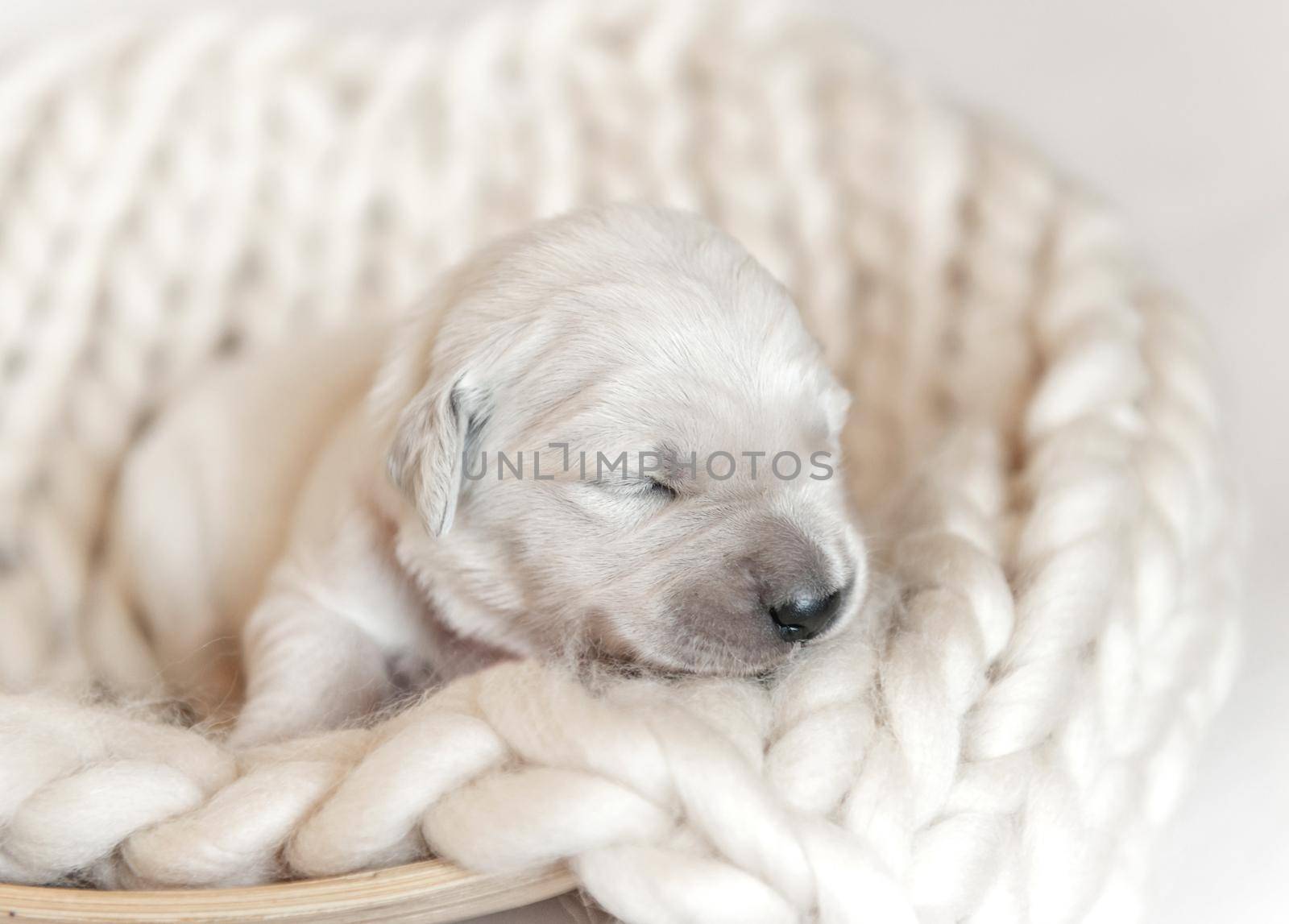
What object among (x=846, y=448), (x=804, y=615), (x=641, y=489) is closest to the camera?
(x=804, y=615)

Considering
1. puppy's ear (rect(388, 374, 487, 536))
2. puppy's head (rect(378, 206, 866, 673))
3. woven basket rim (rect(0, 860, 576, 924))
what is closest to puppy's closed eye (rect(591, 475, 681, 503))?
puppy's head (rect(378, 206, 866, 673))

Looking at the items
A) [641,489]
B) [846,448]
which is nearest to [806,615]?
[641,489]

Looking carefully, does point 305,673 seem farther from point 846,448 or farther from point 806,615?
point 846,448

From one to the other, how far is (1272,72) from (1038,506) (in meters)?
1.73

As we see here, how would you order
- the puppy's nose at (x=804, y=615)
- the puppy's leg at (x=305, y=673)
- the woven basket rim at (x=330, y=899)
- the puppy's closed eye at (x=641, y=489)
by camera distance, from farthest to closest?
the puppy's leg at (x=305, y=673), the puppy's closed eye at (x=641, y=489), the puppy's nose at (x=804, y=615), the woven basket rim at (x=330, y=899)

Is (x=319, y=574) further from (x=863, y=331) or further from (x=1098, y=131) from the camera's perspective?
(x=1098, y=131)

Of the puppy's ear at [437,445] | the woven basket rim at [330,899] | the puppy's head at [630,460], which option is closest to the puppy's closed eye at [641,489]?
the puppy's head at [630,460]

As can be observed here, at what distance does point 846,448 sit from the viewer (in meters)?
2.16

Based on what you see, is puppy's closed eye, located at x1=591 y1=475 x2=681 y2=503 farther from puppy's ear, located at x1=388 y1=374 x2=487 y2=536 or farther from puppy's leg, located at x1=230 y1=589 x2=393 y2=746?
puppy's leg, located at x1=230 y1=589 x2=393 y2=746

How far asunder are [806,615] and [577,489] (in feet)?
1.00

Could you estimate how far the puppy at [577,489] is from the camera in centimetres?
141

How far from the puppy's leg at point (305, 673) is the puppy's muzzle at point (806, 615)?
60 centimetres

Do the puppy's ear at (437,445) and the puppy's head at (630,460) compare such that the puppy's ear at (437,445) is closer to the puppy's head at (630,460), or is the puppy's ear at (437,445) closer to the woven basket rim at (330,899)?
the puppy's head at (630,460)

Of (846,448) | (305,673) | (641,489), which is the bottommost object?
(305,673)
